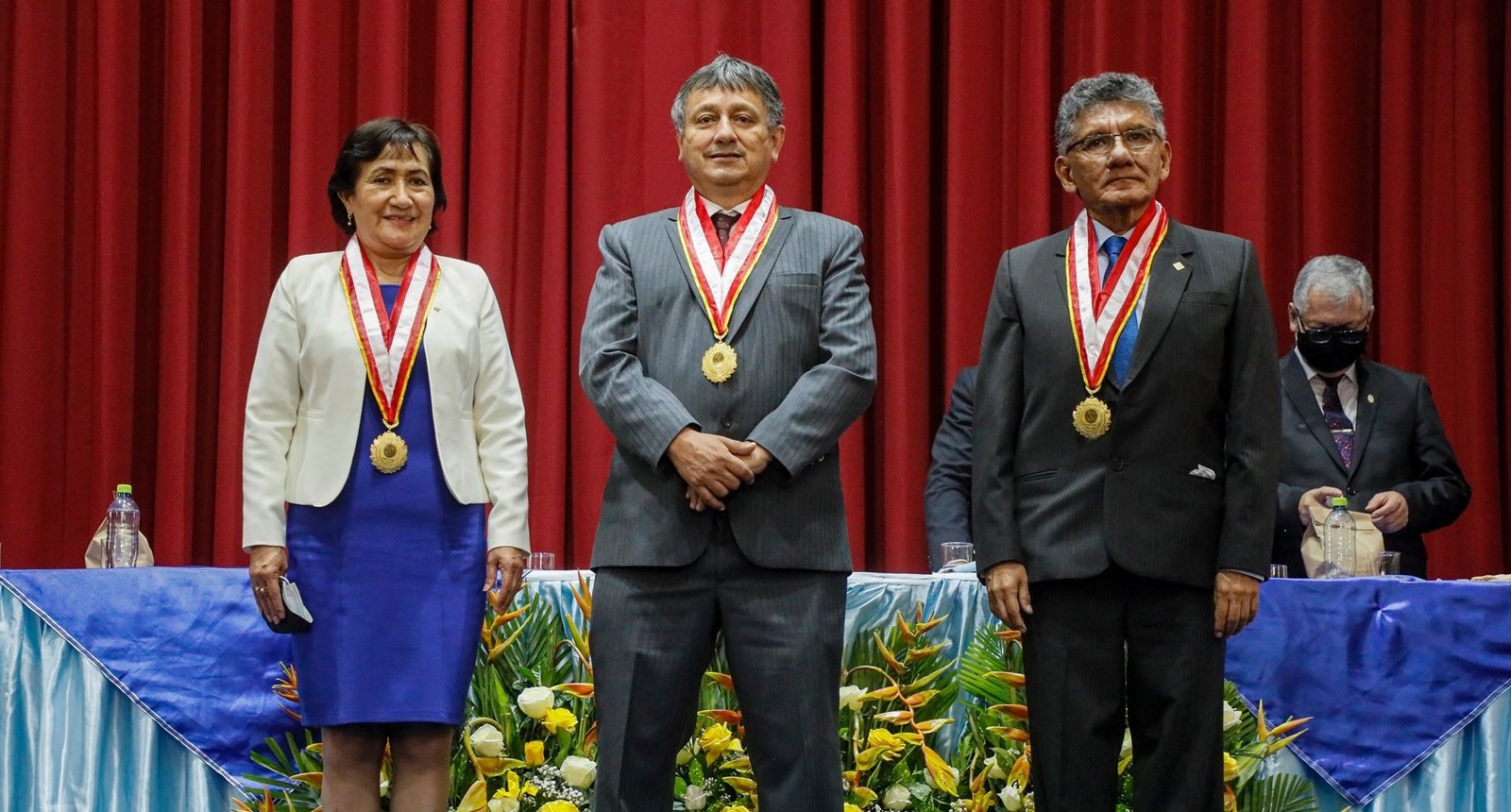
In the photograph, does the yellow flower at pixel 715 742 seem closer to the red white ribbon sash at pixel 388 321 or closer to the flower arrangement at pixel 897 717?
the flower arrangement at pixel 897 717

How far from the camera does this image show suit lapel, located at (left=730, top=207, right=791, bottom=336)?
267 centimetres

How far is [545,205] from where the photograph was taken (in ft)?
17.5

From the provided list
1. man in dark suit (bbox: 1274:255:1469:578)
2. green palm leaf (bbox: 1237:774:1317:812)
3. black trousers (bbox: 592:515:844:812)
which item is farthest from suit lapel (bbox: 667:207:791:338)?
man in dark suit (bbox: 1274:255:1469:578)

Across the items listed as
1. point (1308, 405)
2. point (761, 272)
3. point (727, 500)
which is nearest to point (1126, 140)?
point (761, 272)

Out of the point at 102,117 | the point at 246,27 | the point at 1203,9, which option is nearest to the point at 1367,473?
the point at 1203,9

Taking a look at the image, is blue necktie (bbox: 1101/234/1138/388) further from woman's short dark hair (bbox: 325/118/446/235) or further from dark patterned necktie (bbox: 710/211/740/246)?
woman's short dark hair (bbox: 325/118/446/235)

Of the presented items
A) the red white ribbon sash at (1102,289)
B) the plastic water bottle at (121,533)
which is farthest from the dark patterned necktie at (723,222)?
the plastic water bottle at (121,533)

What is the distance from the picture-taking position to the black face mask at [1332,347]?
445cm

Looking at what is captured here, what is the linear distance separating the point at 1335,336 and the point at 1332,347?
0.03m

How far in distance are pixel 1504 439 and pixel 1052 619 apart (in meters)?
3.41

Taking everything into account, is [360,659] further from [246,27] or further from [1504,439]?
[1504,439]

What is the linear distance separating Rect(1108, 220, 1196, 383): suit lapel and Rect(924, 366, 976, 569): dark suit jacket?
5.43ft

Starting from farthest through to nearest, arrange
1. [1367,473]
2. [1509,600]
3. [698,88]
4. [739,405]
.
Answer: [1367,473] < [1509,600] < [698,88] < [739,405]

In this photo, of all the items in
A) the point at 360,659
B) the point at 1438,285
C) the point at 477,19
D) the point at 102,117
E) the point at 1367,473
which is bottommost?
the point at 360,659
